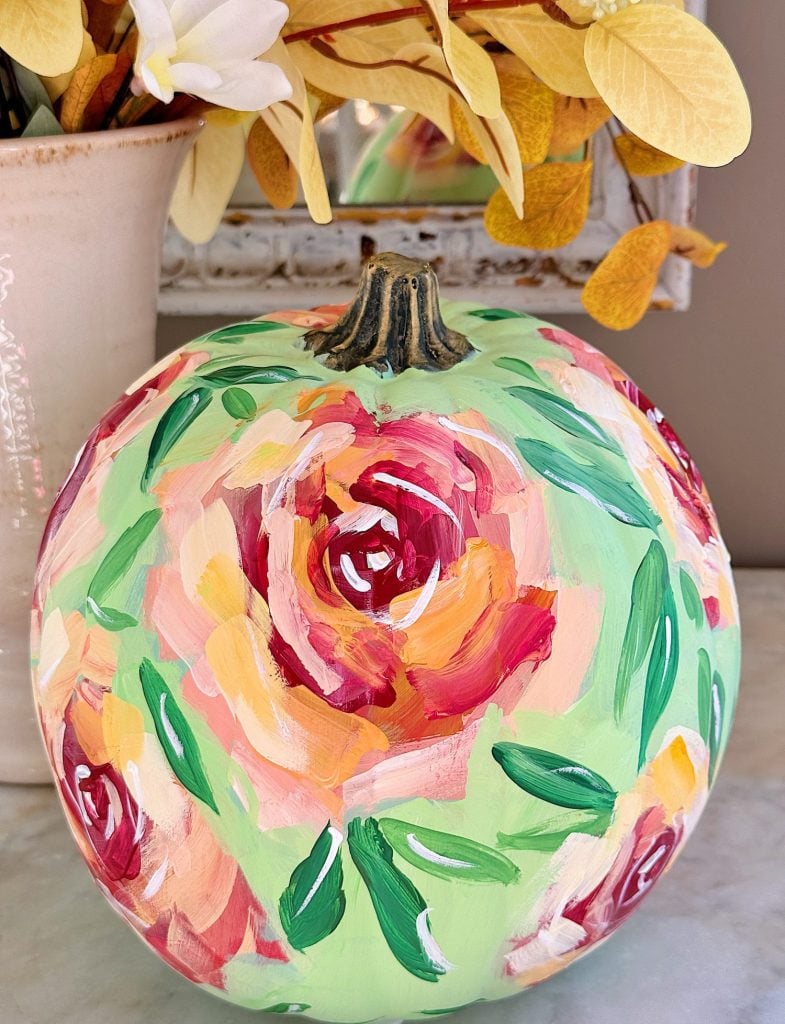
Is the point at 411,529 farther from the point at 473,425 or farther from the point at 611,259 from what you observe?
the point at 611,259

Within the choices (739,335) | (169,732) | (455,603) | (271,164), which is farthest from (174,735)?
(739,335)

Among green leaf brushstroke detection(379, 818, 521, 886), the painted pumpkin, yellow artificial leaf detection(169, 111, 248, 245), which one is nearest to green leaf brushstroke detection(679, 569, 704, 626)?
the painted pumpkin

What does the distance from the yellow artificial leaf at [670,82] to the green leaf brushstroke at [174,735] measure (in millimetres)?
249

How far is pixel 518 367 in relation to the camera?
419 millimetres

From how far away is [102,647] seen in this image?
15.0 inches

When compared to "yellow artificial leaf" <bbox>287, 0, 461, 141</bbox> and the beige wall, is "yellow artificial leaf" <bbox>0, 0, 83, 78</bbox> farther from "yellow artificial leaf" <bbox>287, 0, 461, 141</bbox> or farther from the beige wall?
the beige wall

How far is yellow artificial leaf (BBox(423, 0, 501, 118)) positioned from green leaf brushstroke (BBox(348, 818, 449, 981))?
9.8 inches

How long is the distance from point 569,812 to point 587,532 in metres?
0.09

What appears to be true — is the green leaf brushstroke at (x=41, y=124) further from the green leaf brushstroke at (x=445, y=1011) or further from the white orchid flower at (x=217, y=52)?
the green leaf brushstroke at (x=445, y=1011)

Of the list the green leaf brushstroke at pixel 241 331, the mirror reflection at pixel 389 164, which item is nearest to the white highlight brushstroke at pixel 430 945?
the green leaf brushstroke at pixel 241 331

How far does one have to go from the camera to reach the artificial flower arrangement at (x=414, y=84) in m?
0.37

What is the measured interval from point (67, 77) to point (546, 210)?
0.80 ft

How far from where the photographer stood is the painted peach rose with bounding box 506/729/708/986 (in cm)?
38

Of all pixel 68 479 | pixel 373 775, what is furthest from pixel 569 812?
pixel 68 479
